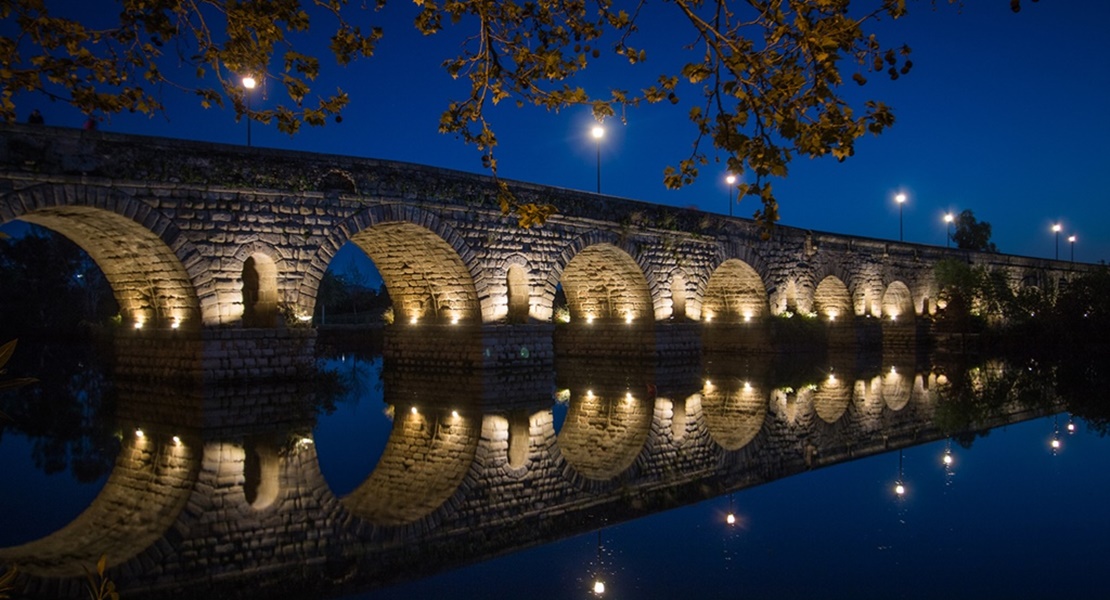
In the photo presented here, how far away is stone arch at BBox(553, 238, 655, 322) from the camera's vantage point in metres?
20.4

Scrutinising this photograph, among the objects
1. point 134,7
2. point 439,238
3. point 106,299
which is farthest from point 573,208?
point 106,299

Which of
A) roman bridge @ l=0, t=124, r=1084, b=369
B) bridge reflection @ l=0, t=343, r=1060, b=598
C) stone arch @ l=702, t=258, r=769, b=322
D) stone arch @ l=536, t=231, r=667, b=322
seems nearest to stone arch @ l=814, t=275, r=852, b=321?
roman bridge @ l=0, t=124, r=1084, b=369

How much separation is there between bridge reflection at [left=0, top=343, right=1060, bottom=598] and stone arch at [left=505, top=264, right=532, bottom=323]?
203 cm

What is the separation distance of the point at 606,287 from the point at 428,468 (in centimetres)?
1391

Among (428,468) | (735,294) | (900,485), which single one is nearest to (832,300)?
(735,294)

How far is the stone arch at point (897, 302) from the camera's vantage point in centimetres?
3159

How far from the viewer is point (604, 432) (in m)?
10.3

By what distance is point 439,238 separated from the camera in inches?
635

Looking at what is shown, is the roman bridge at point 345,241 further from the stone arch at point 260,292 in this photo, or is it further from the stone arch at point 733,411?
the stone arch at point 733,411

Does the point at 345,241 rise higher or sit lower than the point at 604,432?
higher

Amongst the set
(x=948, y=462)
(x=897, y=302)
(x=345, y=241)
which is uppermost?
(x=345, y=241)

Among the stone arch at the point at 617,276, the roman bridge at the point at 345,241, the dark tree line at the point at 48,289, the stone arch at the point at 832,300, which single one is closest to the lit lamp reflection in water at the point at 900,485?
the roman bridge at the point at 345,241

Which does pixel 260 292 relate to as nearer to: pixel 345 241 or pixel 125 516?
pixel 345 241

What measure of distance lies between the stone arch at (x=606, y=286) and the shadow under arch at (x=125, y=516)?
12534 mm
